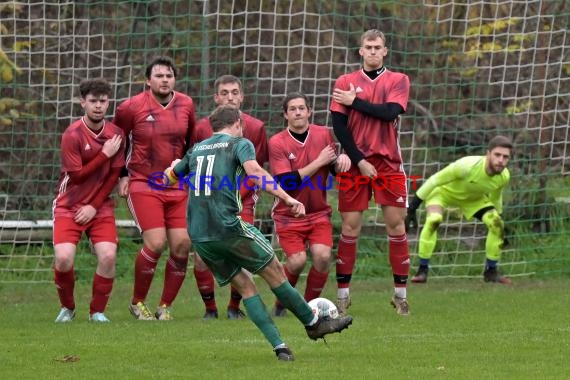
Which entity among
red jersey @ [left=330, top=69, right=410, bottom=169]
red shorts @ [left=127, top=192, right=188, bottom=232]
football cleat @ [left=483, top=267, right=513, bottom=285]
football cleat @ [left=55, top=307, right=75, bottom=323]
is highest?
red jersey @ [left=330, top=69, right=410, bottom=169]

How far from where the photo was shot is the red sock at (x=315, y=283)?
1043cm

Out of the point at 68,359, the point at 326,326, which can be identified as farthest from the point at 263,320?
the point at 68,359

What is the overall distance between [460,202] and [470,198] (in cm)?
15

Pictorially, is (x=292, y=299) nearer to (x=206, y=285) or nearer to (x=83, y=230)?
(x=206, y=285)

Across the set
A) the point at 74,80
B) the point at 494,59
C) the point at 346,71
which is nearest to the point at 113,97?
the point at 74,80

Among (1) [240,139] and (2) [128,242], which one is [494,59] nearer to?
(2) [128,242]

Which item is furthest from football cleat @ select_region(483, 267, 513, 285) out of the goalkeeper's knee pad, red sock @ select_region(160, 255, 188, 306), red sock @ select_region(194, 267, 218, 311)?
red sock @ select_region(160, 255, 188, 306)

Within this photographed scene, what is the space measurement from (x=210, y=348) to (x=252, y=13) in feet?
20.9

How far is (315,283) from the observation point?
1048 cm

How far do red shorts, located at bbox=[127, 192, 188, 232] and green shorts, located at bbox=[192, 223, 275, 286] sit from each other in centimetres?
242

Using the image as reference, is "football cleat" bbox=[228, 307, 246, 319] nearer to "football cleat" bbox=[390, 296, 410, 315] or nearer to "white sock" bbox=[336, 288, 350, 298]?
"white sock" bbox=[336, 288, 350, 298]

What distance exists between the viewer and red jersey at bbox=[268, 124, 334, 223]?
10.4 metres

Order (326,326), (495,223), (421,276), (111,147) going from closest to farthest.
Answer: (326,326)
(111,147)
(495,223)
(421,276)

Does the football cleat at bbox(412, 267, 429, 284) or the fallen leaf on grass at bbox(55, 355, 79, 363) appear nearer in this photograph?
the fallen leaf on grass at bbox(55, 355, 79, 363)
